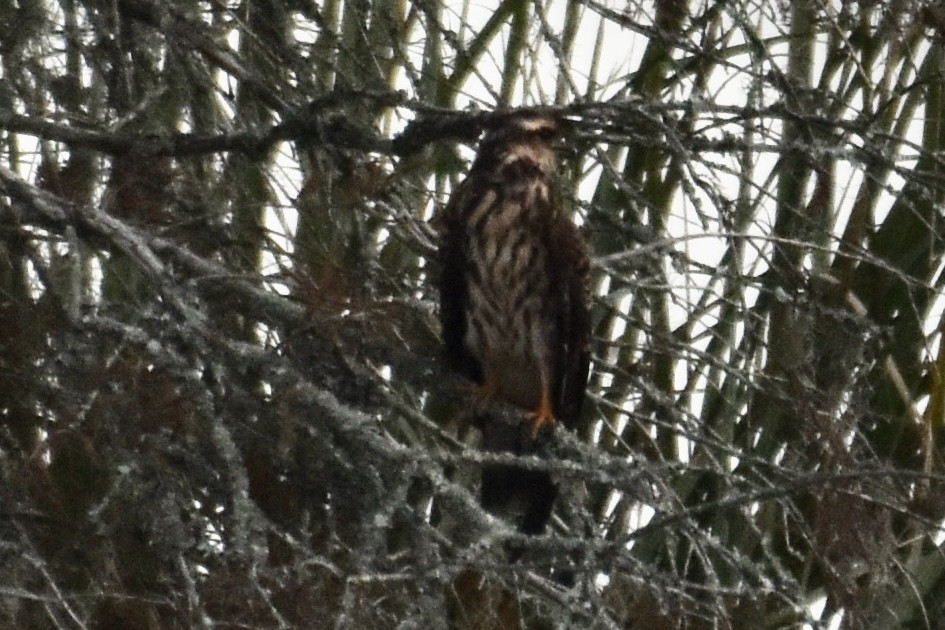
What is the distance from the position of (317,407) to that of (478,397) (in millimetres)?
1495

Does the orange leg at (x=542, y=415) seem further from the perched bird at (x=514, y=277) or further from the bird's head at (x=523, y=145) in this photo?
the bird's head at (x=523, y=145)

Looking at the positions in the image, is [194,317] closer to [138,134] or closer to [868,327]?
[138,134]

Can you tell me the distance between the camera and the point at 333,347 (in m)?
3.02

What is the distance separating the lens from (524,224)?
430 centimetres

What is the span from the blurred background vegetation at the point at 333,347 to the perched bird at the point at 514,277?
0.11 metres

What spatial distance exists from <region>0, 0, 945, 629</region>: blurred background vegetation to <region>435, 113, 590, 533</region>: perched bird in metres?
0.11

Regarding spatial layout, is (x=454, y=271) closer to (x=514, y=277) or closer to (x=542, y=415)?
(x=514, y=277)

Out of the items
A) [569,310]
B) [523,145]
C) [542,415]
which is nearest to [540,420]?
[542,415]

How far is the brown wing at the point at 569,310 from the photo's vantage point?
4.25 m

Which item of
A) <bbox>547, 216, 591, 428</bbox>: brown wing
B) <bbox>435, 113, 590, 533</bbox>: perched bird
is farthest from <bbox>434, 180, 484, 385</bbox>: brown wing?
<bbox>547, 216, 591, 428</bbox>: brown wing

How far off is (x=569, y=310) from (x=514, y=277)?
15cm

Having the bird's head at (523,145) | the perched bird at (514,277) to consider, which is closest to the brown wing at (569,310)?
the perched bird at (514,277)

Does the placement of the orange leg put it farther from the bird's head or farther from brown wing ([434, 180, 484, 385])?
the bird's head

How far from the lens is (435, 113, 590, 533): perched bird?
14.0 feet
